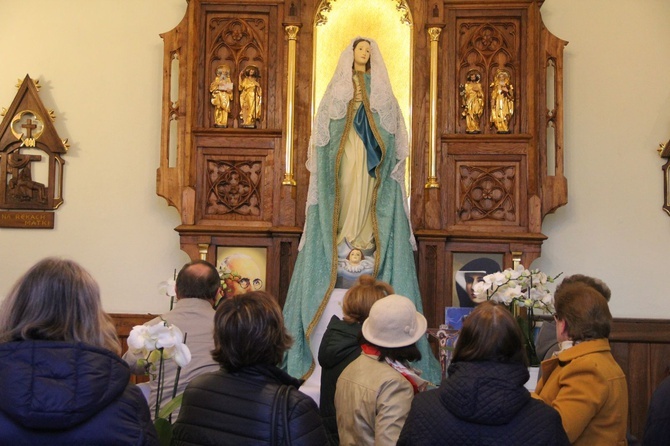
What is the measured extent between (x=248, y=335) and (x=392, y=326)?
81cm

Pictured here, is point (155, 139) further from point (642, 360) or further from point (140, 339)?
point (140, 339)

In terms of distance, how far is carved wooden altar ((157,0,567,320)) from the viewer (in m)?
7.13

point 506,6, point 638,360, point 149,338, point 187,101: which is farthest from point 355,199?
point 149,338

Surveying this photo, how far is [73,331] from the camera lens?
2.47 meters

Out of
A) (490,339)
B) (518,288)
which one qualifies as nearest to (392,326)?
(490,339)

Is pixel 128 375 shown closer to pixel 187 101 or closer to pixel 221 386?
pixel 221 386

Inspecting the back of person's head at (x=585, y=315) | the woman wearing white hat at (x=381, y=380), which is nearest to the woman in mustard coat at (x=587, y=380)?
the back of person's head at (x=585, y=315)

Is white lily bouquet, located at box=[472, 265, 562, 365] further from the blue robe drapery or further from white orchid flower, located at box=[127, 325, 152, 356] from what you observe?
white orchid flower, located at box=[127, 325, 152, 356]

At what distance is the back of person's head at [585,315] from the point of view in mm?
3219

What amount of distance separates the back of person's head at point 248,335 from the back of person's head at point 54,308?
1.30 feet

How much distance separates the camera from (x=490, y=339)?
2.78 m

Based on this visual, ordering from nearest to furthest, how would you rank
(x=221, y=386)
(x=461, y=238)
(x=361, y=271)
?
(x=221, y=386), (x=361, y=271), (x=461, y=238)

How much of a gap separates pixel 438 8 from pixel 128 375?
17.9 feet

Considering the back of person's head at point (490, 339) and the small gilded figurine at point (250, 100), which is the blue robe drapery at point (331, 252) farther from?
the back of person's head at point (490, 339)
